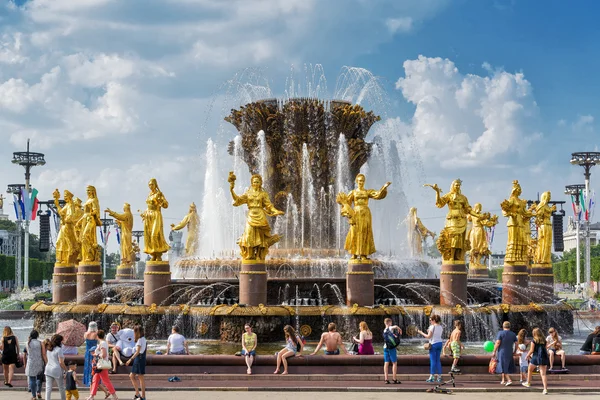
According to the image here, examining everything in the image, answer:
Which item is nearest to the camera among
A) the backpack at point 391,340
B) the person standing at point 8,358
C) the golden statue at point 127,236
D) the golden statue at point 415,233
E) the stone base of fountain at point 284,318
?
the backpack at point 391,340

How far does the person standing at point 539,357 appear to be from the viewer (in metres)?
14.5

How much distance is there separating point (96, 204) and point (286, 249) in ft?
23.3

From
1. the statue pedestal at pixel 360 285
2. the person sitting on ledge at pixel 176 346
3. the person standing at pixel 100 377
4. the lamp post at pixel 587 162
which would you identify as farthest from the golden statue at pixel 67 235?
the lamp post at pixel 587 162

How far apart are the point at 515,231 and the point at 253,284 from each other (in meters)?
9.45

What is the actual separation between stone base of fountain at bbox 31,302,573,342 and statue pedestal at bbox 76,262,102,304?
196 cm

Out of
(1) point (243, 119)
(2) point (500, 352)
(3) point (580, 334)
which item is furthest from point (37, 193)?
(2) point (500, 352)

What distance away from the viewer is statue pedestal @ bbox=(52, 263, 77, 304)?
2684cm

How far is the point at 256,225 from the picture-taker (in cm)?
2230

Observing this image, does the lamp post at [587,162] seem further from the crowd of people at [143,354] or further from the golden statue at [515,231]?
the crowd of people at [143,354]

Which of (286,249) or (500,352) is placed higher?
(286,249)

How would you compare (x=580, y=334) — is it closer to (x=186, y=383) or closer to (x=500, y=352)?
(x=500, y=352)

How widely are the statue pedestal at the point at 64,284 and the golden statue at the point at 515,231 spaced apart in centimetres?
1481

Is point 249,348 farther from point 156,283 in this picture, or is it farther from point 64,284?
point 64,284

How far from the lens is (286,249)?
29.1 metres
